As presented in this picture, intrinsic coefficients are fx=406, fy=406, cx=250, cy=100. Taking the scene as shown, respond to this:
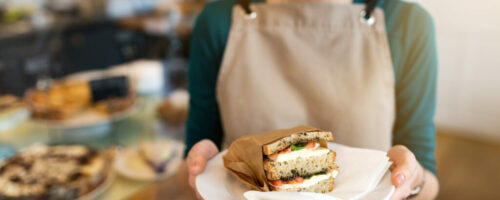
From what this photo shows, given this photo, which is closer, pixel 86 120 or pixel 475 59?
pixel 475 59

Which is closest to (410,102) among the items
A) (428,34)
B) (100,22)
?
(428,34)

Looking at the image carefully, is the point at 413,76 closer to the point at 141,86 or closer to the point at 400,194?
the point at 400,194

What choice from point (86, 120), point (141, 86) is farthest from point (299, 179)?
point (141, 86)

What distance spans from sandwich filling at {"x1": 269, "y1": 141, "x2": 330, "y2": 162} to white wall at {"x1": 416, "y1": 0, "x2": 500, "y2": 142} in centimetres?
14

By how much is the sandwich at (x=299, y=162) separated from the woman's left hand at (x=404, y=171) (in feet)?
0.17

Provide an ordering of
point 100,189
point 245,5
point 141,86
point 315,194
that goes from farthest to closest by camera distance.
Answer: point 141,86
point 100,189
point 245,5
point 315,194

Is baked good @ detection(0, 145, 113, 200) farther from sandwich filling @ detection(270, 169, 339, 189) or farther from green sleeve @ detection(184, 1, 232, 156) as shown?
sandwich filling @ detection(270, 169, 339, 189)

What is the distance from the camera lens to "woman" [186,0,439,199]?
1.44ft

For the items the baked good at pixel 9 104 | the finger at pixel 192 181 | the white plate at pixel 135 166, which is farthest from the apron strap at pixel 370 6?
the baked good at pixel 9 104

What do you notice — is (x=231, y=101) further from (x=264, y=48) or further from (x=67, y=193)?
(x=67, y=193)

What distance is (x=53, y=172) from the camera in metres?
0.90

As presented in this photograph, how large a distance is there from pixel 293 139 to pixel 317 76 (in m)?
0.13

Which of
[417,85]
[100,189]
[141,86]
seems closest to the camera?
[417,85]

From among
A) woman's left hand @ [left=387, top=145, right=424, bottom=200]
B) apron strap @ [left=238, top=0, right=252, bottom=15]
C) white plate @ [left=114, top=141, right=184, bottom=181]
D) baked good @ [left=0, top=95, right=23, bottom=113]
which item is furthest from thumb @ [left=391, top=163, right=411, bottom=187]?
baked good @ [left=0, top=95, right=23, bottom=113]
